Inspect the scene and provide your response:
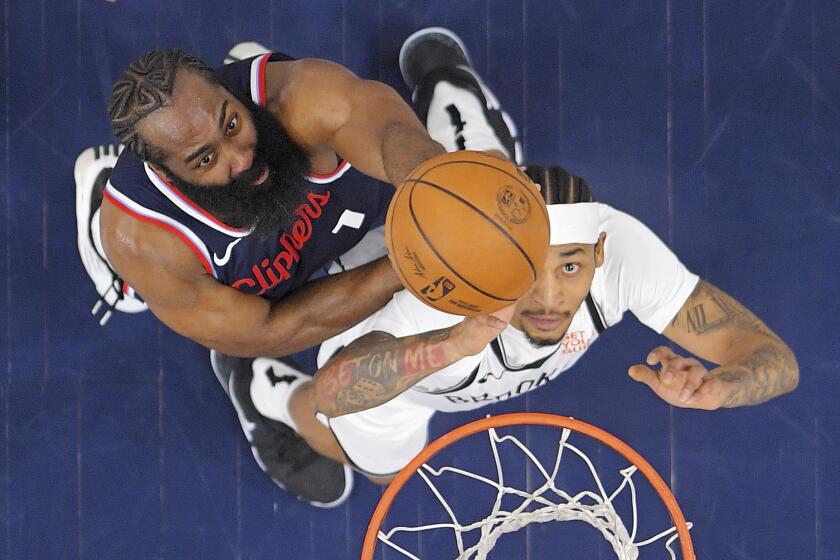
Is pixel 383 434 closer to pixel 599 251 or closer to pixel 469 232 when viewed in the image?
pixel 599 251

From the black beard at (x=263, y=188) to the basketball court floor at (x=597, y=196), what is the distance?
0.95m

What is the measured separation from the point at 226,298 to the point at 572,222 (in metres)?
0.89

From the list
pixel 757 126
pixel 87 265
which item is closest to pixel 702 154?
pixel 757 126

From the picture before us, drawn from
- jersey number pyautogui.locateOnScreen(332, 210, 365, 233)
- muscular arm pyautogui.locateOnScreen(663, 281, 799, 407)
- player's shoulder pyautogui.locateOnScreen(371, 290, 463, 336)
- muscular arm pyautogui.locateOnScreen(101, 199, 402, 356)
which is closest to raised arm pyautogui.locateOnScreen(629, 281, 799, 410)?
muscular arm pyautogui.locateOnScreen(663, 281, 799, 407)

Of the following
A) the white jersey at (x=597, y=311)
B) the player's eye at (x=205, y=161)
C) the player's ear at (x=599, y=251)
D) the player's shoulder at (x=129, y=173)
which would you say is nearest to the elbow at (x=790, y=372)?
the white jersey at (x=597, y=311)

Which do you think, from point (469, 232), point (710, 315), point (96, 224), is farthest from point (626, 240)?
point (96, 224)

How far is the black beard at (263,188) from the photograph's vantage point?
6.66 ft

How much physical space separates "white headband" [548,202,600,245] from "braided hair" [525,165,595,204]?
0.02 metres

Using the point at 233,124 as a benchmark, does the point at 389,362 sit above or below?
below

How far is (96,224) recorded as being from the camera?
2.90m

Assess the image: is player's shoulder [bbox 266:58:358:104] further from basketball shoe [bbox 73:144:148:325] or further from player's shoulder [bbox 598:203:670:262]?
basketball shoe [bbox 73:144:148:325]

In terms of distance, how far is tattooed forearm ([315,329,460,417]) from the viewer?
6.25 feet

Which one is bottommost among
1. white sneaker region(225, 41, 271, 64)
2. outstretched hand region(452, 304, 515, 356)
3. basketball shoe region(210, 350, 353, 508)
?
basketball shoe region(210, 350, 353, 508)

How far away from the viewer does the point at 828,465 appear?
9.44 ft
